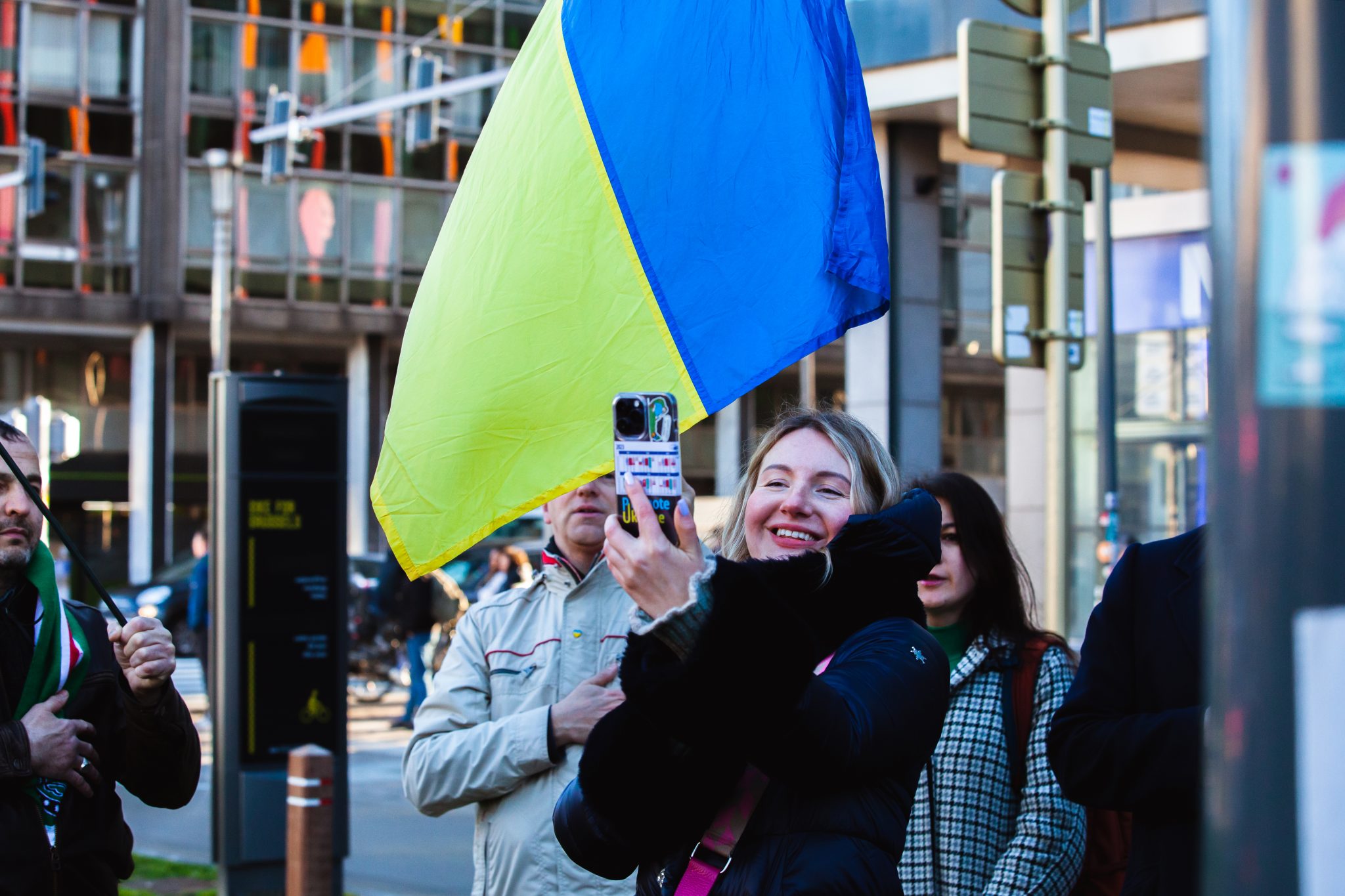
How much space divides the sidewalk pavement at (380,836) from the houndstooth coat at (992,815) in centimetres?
470

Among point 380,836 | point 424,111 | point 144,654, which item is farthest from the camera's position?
point 424,111

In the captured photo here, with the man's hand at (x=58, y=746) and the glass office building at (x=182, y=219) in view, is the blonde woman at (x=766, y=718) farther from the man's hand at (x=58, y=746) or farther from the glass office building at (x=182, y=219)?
the glass office building at (x=182, y=219)

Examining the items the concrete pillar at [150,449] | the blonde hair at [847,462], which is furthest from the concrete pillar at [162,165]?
the blonde hair at [847,462]

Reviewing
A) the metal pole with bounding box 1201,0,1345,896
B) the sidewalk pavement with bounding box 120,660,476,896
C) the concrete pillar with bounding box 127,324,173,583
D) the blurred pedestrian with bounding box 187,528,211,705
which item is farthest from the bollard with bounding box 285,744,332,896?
the concrete pillar with bounding box 127,324,173,583

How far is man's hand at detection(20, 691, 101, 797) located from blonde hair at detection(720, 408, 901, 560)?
5.15 ft

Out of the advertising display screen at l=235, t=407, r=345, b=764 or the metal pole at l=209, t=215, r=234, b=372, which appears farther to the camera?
the metal pole at l=209, t=215, r=234, b=372

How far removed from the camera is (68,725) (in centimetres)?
367

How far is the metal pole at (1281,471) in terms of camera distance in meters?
1.14

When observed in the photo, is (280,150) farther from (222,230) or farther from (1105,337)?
(1105,337)

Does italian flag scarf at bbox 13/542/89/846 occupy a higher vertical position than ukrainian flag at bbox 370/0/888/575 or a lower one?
lower

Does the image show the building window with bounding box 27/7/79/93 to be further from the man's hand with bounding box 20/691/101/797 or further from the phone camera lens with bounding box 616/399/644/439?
the phone camera lens with bounding box 616/399/644/439

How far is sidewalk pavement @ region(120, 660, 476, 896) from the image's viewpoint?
8.94m

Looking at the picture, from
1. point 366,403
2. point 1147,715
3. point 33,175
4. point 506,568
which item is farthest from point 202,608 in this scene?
point 366,403

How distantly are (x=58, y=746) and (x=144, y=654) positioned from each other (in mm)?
280
